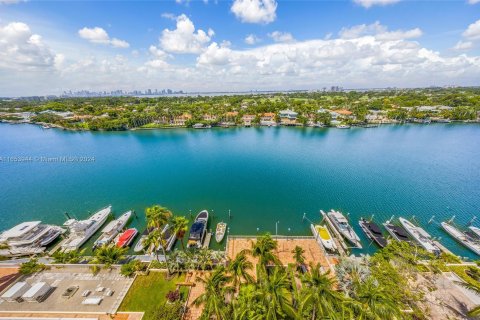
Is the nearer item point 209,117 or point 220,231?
point 220,231

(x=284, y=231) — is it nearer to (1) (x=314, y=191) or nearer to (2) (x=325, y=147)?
(1) (x=314, y=191)

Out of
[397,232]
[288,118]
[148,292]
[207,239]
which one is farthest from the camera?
[288,118]

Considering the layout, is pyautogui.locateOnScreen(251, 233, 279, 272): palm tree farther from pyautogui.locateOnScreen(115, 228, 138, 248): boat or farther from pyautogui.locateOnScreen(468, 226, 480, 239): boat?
pyautogui.locateOnScreen(468, 226, 480, 239): boat

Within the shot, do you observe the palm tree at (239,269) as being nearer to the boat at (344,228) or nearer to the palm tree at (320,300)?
the palm tree at (320,300)

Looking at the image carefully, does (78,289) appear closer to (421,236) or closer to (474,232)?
(421,236)

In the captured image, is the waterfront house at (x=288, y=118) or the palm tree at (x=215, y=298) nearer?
the palm tree at (x=215, y=298)

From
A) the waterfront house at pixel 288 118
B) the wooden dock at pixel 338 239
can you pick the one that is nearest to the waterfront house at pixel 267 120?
the waterfront house at pixel 288 118

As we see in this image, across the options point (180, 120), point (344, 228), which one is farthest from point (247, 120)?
point (344, 228)
